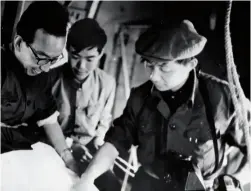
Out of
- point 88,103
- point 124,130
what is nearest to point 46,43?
point 88,103

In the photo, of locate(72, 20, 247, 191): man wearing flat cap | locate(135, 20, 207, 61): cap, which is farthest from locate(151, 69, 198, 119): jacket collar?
locate(135, 20, 207, 61): cap

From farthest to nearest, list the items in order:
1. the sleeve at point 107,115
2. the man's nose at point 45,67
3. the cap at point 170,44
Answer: the sleeve at point 107,115
the man's nose at point 45,67
the cap at point 170,44

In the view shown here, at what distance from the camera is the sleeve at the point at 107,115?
Answer: 3.33 ft

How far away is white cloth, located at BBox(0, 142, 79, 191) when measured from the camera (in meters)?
0.84

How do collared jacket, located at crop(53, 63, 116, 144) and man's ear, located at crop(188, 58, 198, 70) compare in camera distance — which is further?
collared jacket, located at crop(53, 63, 116, 144)

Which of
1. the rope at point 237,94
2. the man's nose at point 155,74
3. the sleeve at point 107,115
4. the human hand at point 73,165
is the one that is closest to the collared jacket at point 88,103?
the sleeve at point 107,115

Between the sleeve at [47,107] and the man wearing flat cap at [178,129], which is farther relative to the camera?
the sleeve at [47,107]

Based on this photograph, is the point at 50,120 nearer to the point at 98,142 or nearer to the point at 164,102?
the point at 98,142

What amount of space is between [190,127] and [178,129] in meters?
0.04

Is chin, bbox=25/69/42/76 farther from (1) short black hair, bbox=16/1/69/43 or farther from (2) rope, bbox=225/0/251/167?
(2) rope, bbox=225/0/251/167

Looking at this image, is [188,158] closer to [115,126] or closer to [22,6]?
[115,126]

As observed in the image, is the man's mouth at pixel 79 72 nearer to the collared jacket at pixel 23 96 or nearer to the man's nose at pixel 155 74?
the collared jacket at pixel 23 96

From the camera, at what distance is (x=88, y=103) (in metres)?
1.01

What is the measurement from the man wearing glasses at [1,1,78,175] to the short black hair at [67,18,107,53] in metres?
0.06
